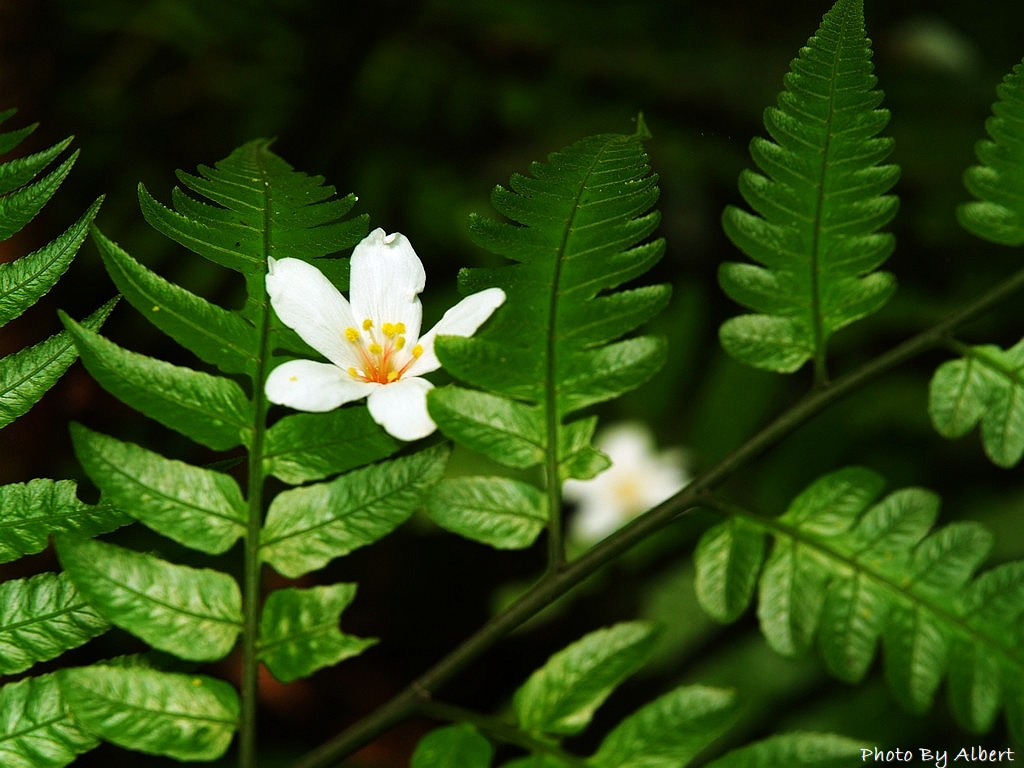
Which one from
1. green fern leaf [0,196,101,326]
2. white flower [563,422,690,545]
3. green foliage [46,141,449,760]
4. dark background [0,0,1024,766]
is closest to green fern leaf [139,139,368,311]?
green foliage [46,141,449,760]

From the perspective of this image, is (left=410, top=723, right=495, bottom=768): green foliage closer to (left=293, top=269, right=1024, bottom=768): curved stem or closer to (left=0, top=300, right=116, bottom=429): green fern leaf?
(left=293, top=269, right=1024, bottom=768): curved stem

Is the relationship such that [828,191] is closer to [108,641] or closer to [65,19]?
[108,641]

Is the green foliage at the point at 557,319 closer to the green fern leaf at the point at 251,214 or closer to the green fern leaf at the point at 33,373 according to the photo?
the green fern leaf at the point at 251,214

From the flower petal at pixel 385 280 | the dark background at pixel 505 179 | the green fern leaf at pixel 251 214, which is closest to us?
the green fern leaf at pixel 251 214

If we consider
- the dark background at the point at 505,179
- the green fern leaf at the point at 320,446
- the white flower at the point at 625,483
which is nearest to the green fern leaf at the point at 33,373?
the green fern leaf at the point at 320,446

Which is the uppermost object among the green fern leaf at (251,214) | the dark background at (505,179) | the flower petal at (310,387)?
the green fern leaf at (251,214)

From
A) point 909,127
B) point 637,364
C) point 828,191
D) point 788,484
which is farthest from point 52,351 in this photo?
point 909,127
